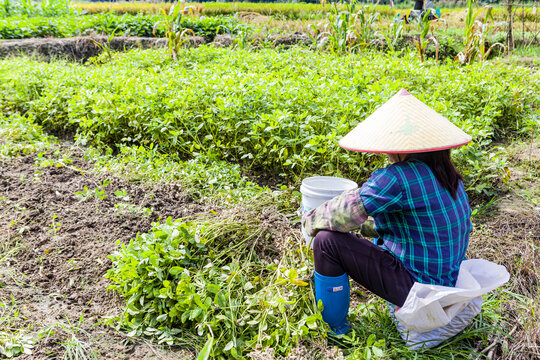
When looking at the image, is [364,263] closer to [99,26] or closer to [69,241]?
[69,241]

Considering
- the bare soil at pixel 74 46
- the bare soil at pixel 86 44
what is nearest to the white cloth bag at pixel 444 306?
the bare soil at pixel 86 44

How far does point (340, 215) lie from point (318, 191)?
43cm

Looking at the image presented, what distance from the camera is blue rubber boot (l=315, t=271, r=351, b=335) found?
180 centimetres

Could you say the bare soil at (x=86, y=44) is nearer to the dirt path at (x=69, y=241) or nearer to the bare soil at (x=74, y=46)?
the bare soil at (x=74, y=46)

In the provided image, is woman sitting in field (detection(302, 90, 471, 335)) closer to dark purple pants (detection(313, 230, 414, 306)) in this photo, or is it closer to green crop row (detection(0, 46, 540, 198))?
dark purple pants (detection(313, 230, 414, 306))

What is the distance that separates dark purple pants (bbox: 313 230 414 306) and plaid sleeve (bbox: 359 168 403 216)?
221 millimetres

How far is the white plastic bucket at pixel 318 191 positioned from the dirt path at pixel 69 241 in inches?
32.3

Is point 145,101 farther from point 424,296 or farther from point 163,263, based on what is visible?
point 424,296

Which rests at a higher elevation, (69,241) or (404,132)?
(404,132)

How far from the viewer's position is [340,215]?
1.67 meters

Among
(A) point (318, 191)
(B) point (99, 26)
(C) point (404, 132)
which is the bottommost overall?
(A) point (318, 191)

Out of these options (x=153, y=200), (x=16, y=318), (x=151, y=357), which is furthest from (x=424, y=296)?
(x=153, y=200)

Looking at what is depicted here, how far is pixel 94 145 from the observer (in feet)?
13.2

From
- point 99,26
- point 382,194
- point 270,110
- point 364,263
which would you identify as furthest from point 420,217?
point 99,26
